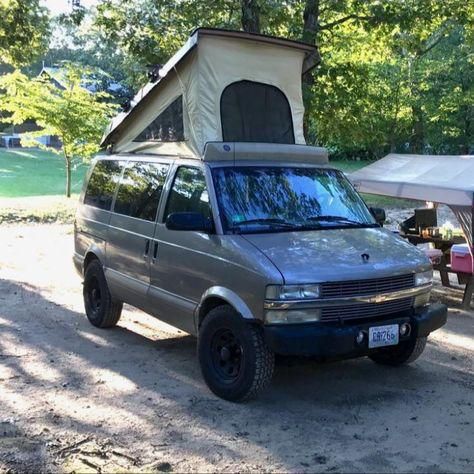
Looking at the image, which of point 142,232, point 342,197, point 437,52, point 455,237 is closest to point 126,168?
point 142,232

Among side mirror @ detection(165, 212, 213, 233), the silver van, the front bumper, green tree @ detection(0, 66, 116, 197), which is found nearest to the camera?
the front bumper

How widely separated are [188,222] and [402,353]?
2.29 m

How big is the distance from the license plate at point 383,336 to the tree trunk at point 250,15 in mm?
6629

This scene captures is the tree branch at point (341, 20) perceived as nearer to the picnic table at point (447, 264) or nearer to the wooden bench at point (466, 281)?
the picnic table at point (447, 264)

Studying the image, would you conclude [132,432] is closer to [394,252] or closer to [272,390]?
[272,390]

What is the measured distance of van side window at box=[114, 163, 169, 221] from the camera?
248 inches

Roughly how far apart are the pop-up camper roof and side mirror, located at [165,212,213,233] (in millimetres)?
1002

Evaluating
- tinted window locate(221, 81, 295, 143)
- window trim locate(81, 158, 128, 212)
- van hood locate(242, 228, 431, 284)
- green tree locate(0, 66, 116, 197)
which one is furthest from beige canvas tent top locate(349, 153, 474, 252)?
green tree locate(0, 66, 116, 197)

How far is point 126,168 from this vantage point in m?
6.98

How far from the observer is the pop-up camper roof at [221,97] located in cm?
636

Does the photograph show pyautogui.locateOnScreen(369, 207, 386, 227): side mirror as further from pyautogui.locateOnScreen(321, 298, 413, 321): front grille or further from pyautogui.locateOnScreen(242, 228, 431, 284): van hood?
pyautogui.locateOnScreen(321, 298, 413, 321): front grille

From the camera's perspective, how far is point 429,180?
33.0 ft

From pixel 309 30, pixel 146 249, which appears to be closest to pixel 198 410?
pixel 146 249

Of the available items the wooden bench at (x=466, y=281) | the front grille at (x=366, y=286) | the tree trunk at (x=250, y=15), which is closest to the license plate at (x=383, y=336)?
the front grille at (x=366, y=286)
